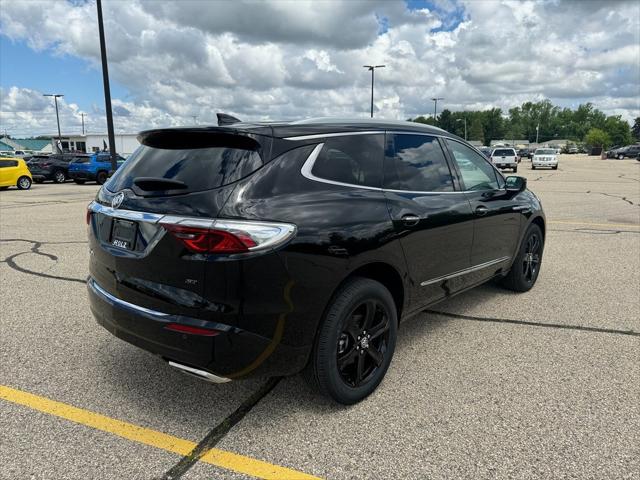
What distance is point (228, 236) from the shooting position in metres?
2.40

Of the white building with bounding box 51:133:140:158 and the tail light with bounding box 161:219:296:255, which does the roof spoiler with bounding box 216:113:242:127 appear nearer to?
the tail light with bounding box 161:219:296:255

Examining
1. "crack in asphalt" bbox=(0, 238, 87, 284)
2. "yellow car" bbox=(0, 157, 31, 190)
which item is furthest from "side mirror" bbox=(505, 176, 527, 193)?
"yellow car" bbox=(0, 157, 31, 190)

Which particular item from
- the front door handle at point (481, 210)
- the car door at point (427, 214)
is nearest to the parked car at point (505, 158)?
the front door handle at point (481, 210)

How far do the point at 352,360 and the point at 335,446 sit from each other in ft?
1.77

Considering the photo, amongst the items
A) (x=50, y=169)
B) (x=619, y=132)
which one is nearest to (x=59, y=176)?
(x=50, y=169)

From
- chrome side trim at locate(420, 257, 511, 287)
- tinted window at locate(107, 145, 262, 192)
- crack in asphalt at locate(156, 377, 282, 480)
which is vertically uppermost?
tinted window at locate(107, 145, 262, 192)

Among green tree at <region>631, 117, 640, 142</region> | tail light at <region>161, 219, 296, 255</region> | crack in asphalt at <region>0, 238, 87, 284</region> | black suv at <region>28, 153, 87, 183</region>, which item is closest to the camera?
tail light at <region>161, 219, 296, 255</region>

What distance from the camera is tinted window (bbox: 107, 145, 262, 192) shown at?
8.52ft

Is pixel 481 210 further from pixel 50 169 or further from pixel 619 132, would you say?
pixel 619 132

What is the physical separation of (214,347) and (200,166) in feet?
3.20

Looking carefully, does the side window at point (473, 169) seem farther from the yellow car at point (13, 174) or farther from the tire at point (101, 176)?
the tire at point (101, 176)

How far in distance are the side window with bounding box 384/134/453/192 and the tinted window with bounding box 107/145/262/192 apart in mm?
1027

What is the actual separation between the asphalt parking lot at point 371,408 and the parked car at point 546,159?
35.3 m

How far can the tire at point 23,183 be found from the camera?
21578 millimetres
